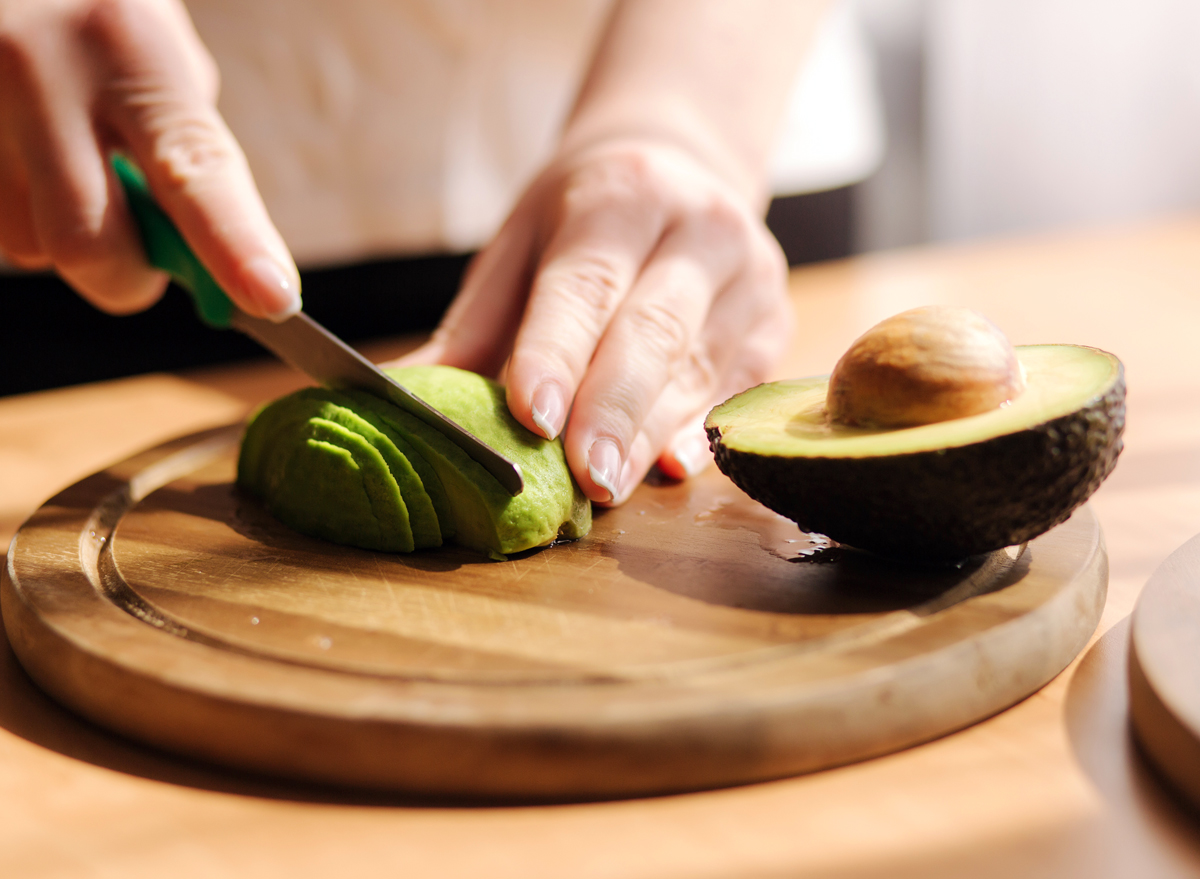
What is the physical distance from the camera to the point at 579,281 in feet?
5.72

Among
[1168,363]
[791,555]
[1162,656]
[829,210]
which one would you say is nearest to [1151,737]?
[1162,656]

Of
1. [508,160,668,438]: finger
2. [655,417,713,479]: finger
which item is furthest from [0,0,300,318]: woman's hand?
[655,417,713,479]: finger

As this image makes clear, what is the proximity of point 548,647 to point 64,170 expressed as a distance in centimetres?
114

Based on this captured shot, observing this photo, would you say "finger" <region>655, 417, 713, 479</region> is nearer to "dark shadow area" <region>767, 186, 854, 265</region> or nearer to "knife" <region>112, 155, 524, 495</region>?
"knife" <region>112, 155, 524, 495</region>

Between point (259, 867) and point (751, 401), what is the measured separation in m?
0.81

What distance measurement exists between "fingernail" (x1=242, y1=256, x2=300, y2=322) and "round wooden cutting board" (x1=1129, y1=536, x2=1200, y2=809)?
116 cm

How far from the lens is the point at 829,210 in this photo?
3.71m

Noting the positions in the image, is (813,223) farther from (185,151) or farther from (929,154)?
(929,154)

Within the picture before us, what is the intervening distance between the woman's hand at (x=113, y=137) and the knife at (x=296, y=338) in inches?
1.4

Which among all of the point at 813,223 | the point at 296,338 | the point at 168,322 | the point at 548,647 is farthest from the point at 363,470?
the point at 813,223

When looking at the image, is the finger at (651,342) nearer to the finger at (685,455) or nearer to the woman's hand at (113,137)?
the finger at (685,455)

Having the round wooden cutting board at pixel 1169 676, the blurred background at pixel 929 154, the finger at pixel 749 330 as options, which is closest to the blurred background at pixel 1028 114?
the blurred background at pixel 929 154

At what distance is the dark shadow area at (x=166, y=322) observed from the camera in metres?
2.70

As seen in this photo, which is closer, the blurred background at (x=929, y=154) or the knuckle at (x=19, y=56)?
the knuckle at (x=19, y=56)
